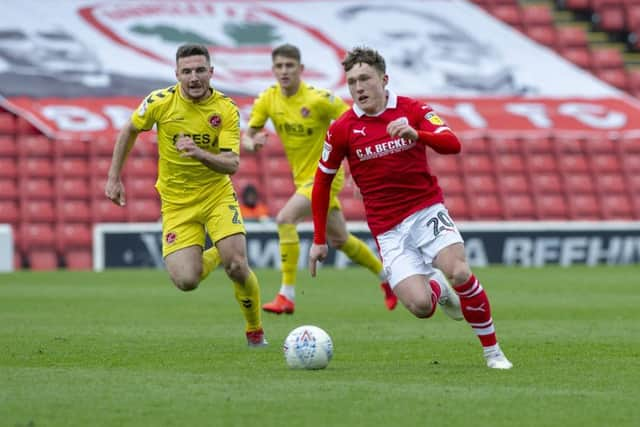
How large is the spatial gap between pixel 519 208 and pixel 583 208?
1.22 metres

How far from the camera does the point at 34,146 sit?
2209 centimetres

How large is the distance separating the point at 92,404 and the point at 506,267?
1416 centimetres

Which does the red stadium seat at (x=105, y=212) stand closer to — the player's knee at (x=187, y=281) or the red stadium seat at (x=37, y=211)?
the red stadium seat at (x=37, y=211)

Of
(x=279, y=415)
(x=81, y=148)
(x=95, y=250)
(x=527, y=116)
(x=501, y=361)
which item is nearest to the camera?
(x=279, y=415)

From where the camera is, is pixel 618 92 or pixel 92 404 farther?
pixel 618 92

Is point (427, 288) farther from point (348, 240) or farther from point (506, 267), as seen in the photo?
point (506, 267)

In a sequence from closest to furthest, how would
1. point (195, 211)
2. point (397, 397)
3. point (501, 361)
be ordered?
1. point (397, 397)
2. point (501, 361)
3. point (195, 211)

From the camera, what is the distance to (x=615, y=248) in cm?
2102

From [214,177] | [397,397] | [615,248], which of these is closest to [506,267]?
[615,248]

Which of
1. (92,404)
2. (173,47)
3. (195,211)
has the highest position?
(173,47)

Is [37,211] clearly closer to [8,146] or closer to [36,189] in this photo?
[36,189]

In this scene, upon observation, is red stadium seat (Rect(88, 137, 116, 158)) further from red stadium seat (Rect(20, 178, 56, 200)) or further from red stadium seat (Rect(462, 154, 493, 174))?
red stadium seat (Rect(462, 154, 493, 174))

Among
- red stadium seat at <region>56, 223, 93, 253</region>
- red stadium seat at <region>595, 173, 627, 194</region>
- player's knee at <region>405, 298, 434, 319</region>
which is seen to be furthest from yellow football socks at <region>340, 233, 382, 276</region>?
red stadium seat at <region>595, 173, 627, 194</region>

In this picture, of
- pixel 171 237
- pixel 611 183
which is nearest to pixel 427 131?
pixel 171 237
